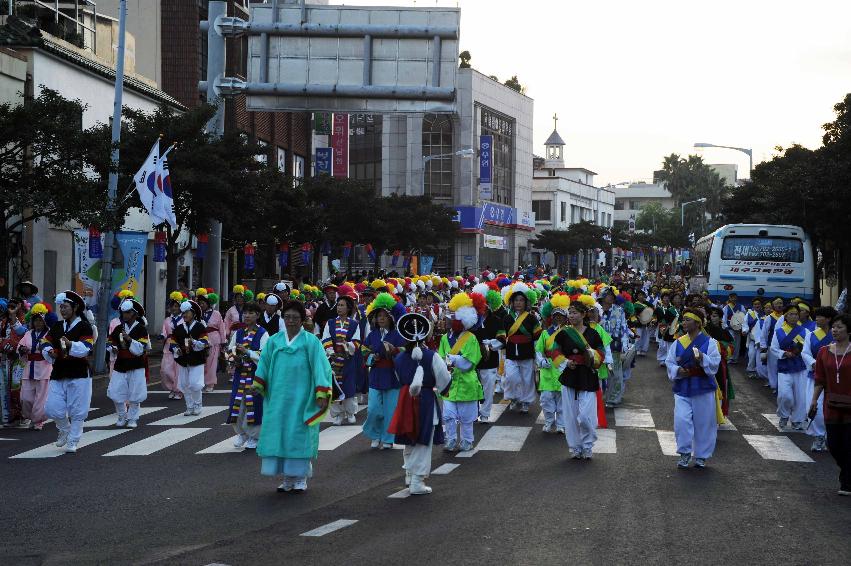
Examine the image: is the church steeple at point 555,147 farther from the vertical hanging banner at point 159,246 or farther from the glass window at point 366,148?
the vertical hanging banner at point 159,246

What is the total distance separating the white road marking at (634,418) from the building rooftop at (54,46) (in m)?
17.8

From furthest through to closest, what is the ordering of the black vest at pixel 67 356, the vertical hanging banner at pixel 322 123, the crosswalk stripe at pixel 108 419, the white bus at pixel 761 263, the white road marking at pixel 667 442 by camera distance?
1. the vertical hanging banner at pixel 322 123
2. the white bus at pixel 761 263
3. the crosswalk stripe at pixel 108 419
4. the black vest at pixel 67 356
5. the white road marking at pixel 667 442

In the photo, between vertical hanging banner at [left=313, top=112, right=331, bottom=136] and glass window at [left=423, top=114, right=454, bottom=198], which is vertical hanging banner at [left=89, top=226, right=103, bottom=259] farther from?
glass window at [left=423, top=114, right=454, bottom=198]

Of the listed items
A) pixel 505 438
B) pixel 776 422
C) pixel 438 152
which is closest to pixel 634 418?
pixel 776 422

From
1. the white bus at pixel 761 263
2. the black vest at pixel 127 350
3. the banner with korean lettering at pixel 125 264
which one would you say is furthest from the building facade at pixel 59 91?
the white bus at pixel 761 263

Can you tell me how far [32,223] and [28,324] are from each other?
12684mm

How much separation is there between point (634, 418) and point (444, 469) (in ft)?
18.4

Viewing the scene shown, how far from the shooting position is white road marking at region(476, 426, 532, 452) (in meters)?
14.2

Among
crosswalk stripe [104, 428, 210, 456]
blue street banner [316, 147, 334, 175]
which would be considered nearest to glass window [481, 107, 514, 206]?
blue street banner [316, 147, 334, 175]

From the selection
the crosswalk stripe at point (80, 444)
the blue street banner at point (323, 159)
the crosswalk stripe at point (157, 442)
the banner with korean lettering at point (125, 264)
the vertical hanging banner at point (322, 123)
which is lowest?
the crosswalk stripe at point (80, 444)

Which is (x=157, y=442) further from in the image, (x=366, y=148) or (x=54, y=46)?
(x=366, y=148)

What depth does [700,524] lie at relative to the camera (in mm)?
9430

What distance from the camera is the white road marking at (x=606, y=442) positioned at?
13914mm

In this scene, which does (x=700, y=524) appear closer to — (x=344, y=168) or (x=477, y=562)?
(x=477, y=562)
